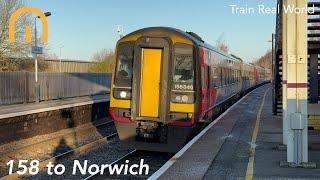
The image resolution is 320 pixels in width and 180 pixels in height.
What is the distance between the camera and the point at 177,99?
39.2ft

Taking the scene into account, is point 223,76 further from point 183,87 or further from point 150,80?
point 150,80

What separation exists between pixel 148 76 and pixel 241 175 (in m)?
4.66

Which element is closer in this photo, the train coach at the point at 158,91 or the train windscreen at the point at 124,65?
the train coach at the point at 158,91

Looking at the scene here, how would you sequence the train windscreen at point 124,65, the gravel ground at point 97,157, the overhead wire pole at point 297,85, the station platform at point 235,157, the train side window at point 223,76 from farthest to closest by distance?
the train side window at point 223,76 → the train windscreen at point 124,65 → the gravel ground at point 97,157 → the overhead wire pole at point 297,85 → the station platform at point 235,157

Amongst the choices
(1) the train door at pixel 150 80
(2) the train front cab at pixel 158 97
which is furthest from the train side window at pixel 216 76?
(1) the train door at pixel 150 80

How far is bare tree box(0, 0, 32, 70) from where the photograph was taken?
36.1 m

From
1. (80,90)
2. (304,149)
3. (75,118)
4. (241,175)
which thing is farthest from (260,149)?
(80,90)

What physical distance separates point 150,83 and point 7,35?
27.0m

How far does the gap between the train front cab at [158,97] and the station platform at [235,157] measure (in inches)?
28.3

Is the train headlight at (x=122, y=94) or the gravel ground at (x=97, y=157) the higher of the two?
the train headlight at (x=122, y=94)

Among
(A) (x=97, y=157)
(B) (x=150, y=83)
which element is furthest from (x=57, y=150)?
(B) (x=150, y=83)

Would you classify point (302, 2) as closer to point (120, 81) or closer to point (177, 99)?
point (177, 99)

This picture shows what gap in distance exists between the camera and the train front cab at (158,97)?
11859 mm

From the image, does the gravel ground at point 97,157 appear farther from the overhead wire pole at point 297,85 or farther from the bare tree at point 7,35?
the bare tree at point 7,35
